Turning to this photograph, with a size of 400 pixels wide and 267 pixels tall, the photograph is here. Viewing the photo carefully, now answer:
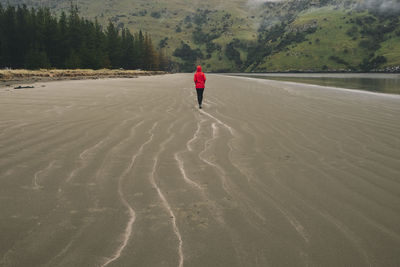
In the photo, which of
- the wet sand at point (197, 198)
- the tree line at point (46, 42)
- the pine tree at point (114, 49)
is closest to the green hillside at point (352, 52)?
the pine tree at point (114, 49)

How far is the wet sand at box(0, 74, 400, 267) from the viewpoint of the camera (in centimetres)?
257

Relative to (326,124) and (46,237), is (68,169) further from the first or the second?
(326,124)

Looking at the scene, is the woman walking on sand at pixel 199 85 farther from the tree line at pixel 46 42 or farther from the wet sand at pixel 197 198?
the tree line at pixel 46 42

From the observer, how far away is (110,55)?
297ft

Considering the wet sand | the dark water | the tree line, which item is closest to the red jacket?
the wet sand

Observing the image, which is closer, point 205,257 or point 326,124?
point 205,257

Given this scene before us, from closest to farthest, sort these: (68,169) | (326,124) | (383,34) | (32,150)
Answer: (68,169), (32,150), (326,124), (383,34)

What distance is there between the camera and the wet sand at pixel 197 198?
257 cm

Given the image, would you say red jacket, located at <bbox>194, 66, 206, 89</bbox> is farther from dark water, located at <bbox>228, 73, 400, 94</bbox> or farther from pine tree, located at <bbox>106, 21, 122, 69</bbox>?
pine tree, located at <bbox>106, 21, 122, 69</bbox>

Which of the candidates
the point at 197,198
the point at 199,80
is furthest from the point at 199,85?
the point at 197,198

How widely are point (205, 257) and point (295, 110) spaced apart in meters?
10.8

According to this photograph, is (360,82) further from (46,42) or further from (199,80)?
(46,42)

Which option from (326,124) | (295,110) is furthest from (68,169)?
(295,110)

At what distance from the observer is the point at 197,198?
3713 mm
